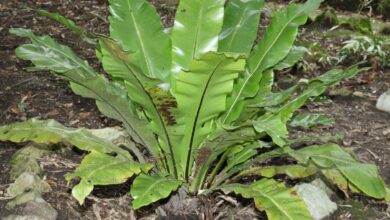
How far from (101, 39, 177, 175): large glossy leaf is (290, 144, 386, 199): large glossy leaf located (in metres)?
0.61

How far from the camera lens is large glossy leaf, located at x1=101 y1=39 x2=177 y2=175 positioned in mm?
2094

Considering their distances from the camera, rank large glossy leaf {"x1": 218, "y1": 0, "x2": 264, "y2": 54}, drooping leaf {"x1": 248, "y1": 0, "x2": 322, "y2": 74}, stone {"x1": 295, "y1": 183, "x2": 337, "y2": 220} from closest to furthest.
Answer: drooping leaf {"x1": 248, "y1": 0, "x2": 322, "y2": 74}, large glossy leaf {"x1": 218, "y1": 0, "x2": 264, "y2": 54}, stone {"x1": 295, "y1": 183, "x2": 337, "y2": 220}

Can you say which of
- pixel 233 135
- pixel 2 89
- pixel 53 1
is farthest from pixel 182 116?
pixel 53 1

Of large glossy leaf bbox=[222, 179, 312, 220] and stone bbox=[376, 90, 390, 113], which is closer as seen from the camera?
large glossy leaf bbox=[222, 179, 312, 220]

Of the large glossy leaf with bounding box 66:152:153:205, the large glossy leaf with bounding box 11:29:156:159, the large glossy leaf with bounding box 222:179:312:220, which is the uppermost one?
the large glossy leaf with bounding box 11:29:156:159

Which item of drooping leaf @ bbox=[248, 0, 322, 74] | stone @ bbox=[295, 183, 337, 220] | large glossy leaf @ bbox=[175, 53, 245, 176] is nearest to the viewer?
large glossy leaf @ bbox=[175, 53, 245, 176]

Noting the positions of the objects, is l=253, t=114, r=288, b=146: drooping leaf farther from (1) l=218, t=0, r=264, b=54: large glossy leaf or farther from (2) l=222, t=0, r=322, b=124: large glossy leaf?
(1) l=218, t=0, r=264, b=54: large glossy leaf

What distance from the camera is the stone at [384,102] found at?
442 cm

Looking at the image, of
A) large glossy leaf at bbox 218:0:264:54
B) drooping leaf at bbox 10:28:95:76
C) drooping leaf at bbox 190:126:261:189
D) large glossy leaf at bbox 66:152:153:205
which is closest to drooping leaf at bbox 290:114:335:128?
drooping leaf at bbox 190:126:261:189

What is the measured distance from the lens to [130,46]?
8.49ft

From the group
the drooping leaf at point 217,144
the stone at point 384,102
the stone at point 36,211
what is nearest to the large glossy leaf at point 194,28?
the drooping leaf at point 217,144

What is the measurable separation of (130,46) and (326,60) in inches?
122

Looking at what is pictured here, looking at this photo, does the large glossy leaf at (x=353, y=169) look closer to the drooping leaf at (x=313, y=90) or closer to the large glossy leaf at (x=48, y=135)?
the drooping leaf at (x=313, y=90)

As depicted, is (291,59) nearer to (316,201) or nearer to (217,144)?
(217,144)
